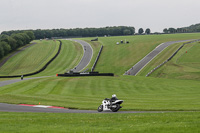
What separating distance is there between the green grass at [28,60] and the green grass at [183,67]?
43.2 m

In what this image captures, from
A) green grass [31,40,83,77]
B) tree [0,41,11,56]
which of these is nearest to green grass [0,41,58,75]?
green grass [31,40,83,77]

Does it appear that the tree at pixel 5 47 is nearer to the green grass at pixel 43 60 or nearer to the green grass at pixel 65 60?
the green grass at pixel 43 60

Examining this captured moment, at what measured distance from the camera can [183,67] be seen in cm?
7700

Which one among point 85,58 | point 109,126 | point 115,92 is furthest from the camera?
point 85,58

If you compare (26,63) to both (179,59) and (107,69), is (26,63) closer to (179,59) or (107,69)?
(107,69)

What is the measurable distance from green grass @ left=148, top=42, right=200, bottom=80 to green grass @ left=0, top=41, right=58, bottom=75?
4321cm

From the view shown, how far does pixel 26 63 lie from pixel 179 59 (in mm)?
58311

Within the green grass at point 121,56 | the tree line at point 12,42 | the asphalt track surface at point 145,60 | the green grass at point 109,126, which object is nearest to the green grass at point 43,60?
the tree line at point 12,42

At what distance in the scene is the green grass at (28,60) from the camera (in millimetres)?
103875

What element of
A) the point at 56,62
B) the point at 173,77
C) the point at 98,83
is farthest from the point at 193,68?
the point at 56,62

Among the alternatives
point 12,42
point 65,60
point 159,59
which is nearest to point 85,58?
point 65,60

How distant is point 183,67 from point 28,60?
6417 centimetres

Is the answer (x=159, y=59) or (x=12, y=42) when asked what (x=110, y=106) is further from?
(x=12, y=42)

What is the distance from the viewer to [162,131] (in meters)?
13.3
